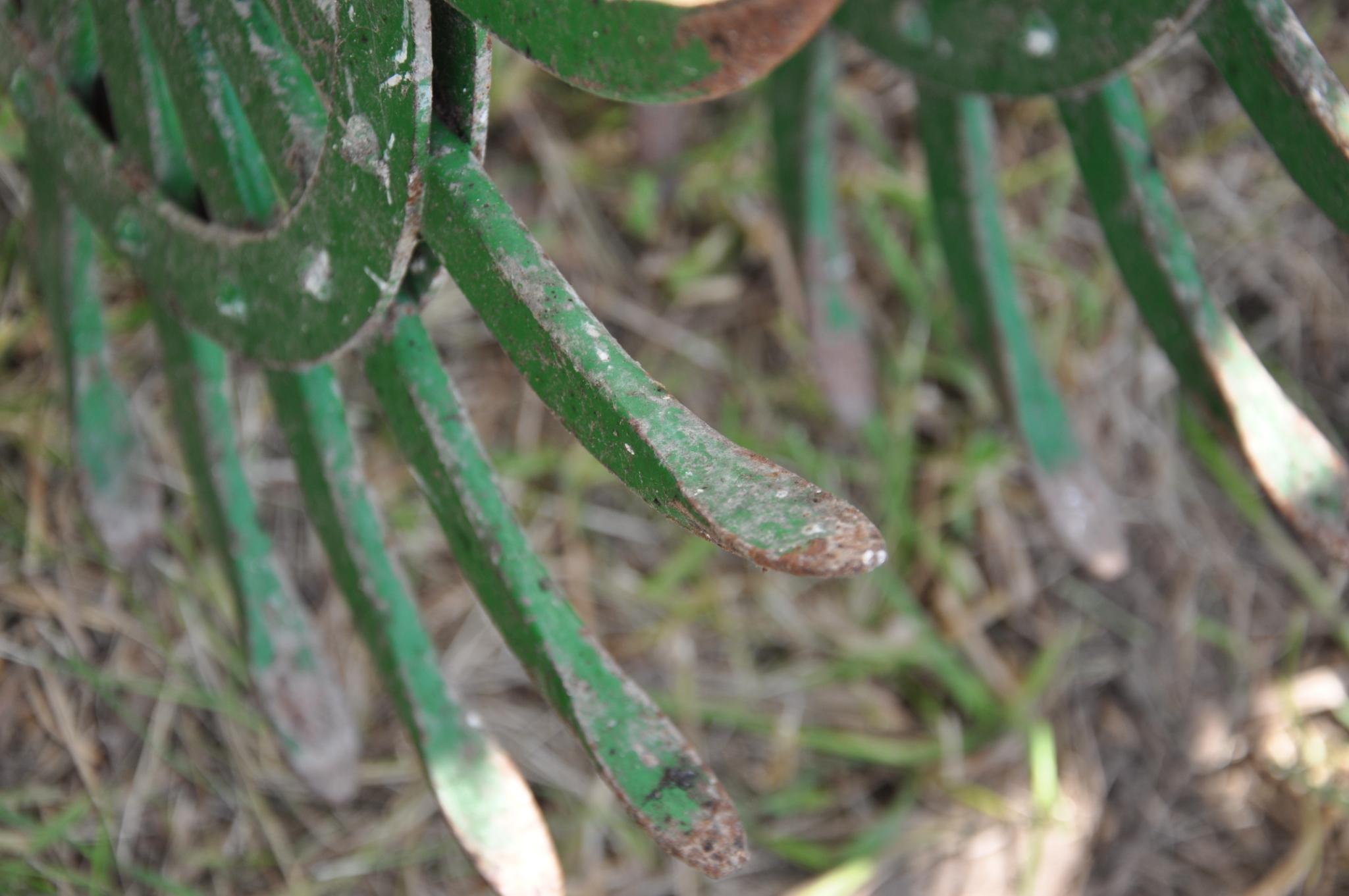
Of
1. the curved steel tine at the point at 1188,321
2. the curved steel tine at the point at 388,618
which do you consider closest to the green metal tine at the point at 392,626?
the curved steel tine at the point at 388,618

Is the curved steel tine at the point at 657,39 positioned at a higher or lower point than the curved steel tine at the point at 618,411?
higher

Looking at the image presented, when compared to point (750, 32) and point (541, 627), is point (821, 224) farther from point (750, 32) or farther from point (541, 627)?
point (750, 32)

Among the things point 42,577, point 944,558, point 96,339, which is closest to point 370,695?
point 42,577

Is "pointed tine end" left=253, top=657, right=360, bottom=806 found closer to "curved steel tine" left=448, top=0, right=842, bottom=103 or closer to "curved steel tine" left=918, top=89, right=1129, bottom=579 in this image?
"curved steel tine" left=448, top=0, right=842, bottom=103

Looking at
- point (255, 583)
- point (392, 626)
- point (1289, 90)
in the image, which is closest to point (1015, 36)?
point (1289, 90)

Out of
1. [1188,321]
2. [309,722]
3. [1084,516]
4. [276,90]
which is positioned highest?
[276,90]

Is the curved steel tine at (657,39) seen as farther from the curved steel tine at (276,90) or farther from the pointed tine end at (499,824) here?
the pointed tine end at (499,824)
